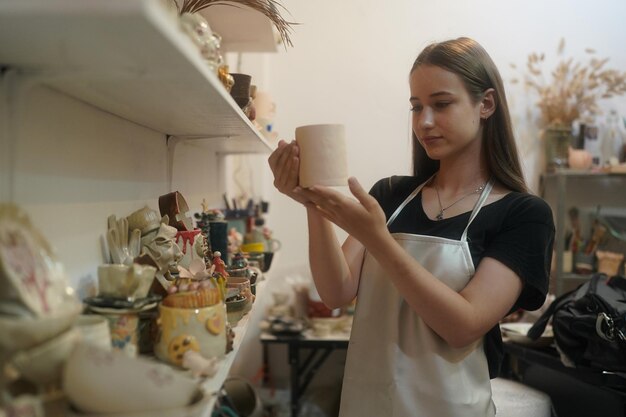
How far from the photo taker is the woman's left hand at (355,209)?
3.11 feet

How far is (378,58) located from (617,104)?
1.50 meters

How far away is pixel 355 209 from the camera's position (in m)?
0.95

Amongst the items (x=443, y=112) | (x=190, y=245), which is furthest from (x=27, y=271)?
(x=443, y=112)

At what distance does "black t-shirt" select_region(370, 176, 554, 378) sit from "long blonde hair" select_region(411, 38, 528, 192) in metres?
0.08

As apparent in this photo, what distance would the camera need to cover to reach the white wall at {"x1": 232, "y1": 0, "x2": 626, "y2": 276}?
3.00 m

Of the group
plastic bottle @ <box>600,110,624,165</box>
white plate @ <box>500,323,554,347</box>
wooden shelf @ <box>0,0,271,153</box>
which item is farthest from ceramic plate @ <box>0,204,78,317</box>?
plastic bottle @ <box>600,110,624,165</box>

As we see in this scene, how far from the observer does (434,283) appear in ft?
3.31

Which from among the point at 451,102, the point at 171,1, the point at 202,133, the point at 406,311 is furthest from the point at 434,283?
the point at 171,1

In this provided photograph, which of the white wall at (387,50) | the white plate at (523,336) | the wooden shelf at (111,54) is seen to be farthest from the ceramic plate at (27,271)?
the white wall at (387,50)

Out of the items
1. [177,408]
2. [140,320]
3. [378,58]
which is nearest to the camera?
[177,408]

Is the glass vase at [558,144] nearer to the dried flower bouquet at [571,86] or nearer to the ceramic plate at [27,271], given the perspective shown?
the dried flower bouquet at [571,86]

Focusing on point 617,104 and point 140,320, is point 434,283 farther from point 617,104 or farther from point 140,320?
point 617,104

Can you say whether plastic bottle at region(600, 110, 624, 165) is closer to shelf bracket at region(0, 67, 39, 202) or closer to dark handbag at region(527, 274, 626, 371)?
dark handbag at region(527, 274, 626, 371)

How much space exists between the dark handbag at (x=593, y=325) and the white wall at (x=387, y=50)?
138 cm
